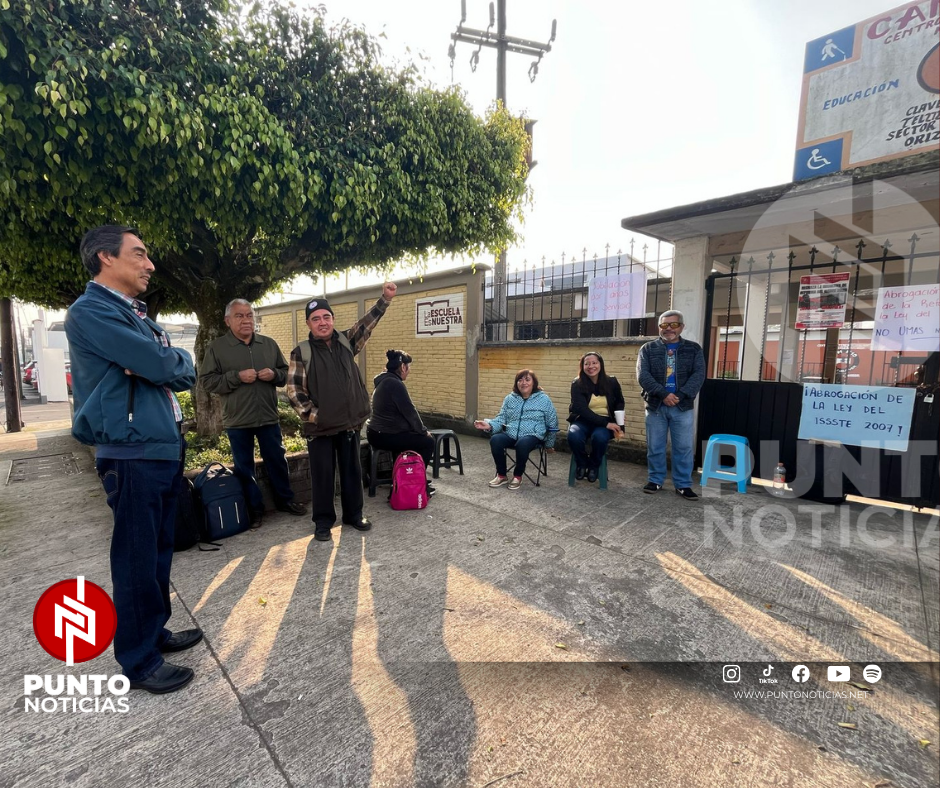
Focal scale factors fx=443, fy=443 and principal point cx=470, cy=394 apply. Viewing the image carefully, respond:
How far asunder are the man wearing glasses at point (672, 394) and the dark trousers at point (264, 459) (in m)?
3.69

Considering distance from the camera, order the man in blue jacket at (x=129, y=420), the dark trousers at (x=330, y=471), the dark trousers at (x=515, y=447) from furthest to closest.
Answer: the dark trousers at (x=515, y=447) → the dark trousers at (x=330, y=471) → the man in blue jacket at (x=129, y=420)

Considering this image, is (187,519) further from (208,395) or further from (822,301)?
(822,301)

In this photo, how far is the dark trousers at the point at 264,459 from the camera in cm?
379

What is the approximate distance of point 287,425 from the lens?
6.90 meters

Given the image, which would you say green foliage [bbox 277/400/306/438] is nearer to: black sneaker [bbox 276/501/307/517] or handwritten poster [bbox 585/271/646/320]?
black sneaker [bbox 276/501/307/517]

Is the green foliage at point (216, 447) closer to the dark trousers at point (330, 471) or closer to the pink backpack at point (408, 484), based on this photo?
the dark trousers at point (330, 471)

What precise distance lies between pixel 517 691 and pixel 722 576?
1809 millimetres

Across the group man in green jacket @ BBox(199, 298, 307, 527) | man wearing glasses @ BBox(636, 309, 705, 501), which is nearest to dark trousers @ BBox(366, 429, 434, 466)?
man in green jacket @ BBox(199, 298, 307, 527)

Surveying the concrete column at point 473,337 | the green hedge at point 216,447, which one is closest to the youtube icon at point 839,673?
the green hedge at point 216,447

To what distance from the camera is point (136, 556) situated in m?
1.94

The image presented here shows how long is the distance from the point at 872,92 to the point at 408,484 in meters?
6.21

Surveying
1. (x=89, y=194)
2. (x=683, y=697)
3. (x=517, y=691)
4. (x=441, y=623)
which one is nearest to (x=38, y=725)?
(x=441, y=623)

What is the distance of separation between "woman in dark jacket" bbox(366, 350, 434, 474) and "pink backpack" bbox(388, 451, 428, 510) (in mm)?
168

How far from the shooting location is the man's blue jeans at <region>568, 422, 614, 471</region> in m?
4.88
